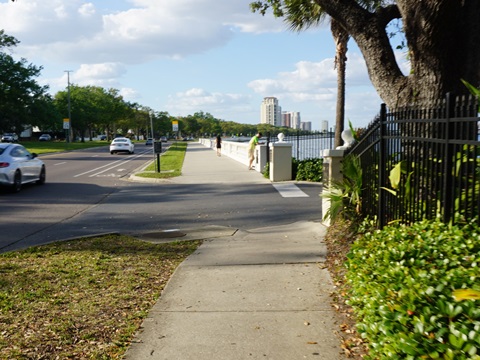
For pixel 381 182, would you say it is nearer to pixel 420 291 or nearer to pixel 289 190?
pixel 420 291

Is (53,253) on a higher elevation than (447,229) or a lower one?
lower

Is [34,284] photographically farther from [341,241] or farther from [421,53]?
[421,53]

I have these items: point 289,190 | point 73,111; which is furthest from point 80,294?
point 73,111

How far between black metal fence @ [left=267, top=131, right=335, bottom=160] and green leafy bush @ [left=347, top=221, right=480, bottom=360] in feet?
50.0

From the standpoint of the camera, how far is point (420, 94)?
23.6 feet

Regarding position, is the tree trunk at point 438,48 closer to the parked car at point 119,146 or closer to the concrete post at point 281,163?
the concrete post at point 281,163

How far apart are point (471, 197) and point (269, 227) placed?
5561mm

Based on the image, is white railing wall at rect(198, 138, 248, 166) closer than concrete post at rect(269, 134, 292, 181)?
No

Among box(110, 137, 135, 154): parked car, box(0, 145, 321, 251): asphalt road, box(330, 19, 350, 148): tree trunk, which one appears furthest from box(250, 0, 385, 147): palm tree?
box(110, 137, 135, 154): parked car

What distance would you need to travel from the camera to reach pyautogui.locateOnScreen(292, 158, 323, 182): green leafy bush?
1720 cm

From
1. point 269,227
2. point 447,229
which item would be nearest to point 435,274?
point 447,229

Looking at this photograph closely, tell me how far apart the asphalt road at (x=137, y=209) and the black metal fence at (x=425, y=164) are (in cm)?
373

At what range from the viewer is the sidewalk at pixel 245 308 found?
4055 mm

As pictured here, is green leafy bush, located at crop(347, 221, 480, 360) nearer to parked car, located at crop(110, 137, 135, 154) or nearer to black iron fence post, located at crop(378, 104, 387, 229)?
black iron fence post, located at crop(378, 104, 387, 229)
